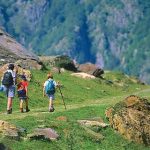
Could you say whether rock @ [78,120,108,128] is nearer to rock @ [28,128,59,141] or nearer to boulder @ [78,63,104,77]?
rock @ [28,128,59,141]

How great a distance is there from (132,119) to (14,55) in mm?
34264

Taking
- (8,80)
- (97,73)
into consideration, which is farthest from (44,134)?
(97,73)

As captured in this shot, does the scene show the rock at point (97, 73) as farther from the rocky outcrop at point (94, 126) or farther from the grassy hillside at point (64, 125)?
the rocky outcrop at point (94, 126)

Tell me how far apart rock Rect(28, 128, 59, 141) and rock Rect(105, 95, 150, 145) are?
4114 millimetres

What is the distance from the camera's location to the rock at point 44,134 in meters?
28.8

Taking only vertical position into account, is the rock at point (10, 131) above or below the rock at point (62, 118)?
below

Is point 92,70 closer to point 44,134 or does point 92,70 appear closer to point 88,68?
point 88,68

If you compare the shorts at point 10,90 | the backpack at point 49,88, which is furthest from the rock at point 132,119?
the shorts at point 10,90

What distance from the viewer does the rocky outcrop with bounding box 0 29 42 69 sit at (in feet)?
207

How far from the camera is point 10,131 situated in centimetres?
2855

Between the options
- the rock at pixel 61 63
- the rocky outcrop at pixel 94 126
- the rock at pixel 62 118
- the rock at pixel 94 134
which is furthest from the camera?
the rock at pixel 61 63

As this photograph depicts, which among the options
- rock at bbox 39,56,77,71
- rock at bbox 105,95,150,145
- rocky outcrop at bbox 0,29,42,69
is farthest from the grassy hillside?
rock at bbox 39,56,77,71

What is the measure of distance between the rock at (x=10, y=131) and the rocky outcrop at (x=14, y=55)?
31.9 meters

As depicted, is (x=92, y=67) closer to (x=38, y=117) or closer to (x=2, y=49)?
(x=2, y=49)
